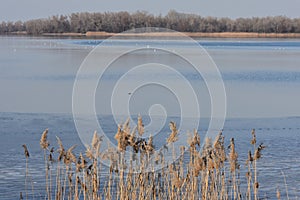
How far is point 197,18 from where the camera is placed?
62031 mm

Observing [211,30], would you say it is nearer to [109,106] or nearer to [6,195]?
[109,106]

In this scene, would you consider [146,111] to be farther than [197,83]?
No

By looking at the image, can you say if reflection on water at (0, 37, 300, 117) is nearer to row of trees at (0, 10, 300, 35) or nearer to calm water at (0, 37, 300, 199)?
calm water at (0, 37, 300, 199)

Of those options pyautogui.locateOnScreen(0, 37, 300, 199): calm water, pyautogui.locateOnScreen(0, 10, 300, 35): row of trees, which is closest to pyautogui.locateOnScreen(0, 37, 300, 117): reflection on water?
pyautogui.locateOnScreen(0, 37, 300, 199): calm water

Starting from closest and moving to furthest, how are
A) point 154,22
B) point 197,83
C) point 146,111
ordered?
point 146,111 → point 197,83 → point 154,22

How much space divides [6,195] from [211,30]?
197ft

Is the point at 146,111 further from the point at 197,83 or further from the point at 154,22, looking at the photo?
the point at 154,22

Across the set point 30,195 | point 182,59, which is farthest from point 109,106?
point 182,59

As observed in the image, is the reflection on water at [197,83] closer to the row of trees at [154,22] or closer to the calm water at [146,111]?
the calm water at [146,111]

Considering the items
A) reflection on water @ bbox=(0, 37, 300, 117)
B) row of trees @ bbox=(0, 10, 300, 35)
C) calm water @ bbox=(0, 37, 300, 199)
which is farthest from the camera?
row of trees @ bbox=(0, 10, 300, 35)

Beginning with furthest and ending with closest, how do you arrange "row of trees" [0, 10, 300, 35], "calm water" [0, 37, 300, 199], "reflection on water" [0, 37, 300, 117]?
"row of trees" [0, 10, 300, 35] < "reflection on water" [0, 37, 300, 117] < "calm water" [0, 37, 300, 199]

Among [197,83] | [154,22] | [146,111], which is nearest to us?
[146,111]

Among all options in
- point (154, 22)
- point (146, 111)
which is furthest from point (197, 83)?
point (154, 22)

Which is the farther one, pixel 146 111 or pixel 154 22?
pixel 154 22
